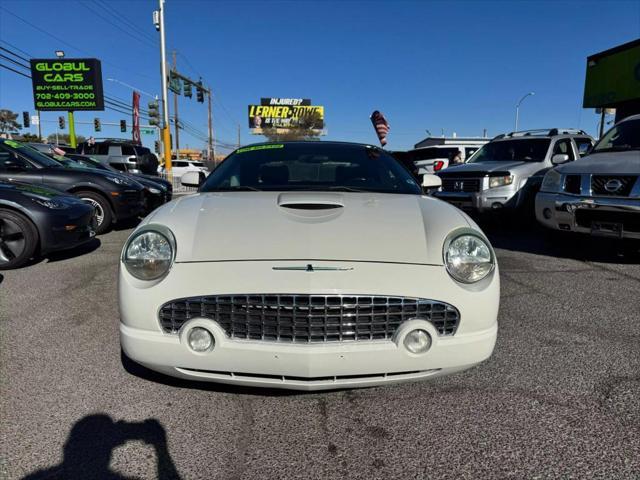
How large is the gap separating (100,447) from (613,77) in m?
18.4

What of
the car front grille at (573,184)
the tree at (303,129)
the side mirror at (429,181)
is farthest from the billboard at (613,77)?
the tree at (303,129)

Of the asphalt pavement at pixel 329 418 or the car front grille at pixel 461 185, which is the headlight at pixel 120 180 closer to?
the asphalt pavement at pixel 329 418

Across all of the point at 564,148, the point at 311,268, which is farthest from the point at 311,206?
the point at 564,148

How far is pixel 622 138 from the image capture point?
19.4 feet

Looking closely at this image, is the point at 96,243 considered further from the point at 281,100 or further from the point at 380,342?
the point at 281,100

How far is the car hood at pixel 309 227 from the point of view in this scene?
200 centimetres

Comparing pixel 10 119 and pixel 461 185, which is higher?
pixel 10 119

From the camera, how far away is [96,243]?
6.47 meters

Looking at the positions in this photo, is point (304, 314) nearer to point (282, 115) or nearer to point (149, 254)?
point (149, 254)

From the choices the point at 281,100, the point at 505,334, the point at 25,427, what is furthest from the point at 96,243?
the point at 281,100

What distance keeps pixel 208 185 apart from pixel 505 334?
241 cm

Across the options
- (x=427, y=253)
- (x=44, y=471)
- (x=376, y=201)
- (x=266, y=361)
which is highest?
(x=376, y=201)

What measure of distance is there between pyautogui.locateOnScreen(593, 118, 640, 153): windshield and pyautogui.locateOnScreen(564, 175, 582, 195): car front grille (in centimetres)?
95

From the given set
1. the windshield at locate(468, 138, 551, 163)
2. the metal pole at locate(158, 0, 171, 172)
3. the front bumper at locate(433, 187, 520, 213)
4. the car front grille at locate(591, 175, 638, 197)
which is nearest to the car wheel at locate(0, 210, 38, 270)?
the front bumper at locate(433, 187, 520, 213)
